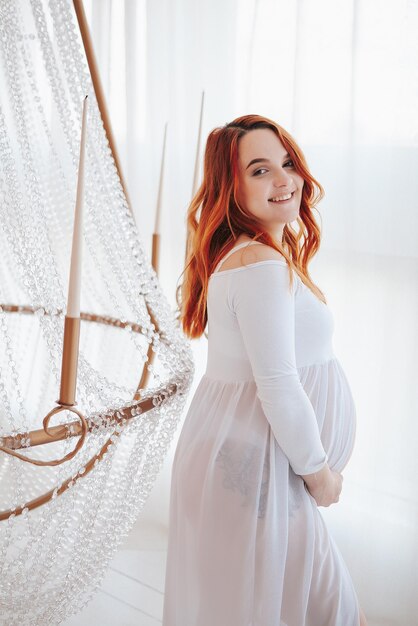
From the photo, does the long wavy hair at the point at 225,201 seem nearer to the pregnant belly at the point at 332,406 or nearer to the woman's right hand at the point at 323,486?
the pregnant belly at the point at 332,406

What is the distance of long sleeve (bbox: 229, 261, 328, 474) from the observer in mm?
1132

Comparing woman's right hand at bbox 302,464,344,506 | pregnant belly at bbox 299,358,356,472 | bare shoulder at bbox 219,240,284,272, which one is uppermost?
bare shoulder at bbox 219,240,284,272

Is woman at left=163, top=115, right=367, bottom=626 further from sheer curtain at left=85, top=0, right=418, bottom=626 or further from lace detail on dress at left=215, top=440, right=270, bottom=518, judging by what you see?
sheer curtain at left=85, top=0, right=418, bottom=626

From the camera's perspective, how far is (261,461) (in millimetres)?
1203

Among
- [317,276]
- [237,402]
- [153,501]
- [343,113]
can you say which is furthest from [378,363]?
[153,501]

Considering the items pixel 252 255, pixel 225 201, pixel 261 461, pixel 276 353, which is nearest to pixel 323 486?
pixel 261 461

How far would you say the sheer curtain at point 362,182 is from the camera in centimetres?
189

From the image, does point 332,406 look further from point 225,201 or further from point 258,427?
point 225,201

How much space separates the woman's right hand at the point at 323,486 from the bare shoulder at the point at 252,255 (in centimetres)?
38

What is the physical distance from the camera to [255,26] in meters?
2.08

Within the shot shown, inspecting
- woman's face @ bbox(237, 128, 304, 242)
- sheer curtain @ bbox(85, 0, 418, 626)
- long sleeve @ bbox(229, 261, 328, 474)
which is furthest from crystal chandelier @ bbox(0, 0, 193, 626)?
sheer curtain @ bbox(85, 0, 418, 626)

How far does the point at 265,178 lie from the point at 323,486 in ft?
1.83

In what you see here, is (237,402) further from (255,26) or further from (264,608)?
(255,26)

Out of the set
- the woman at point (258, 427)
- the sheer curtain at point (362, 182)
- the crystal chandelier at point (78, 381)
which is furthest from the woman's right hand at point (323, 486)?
the sheer curtain at point (362, 182)
